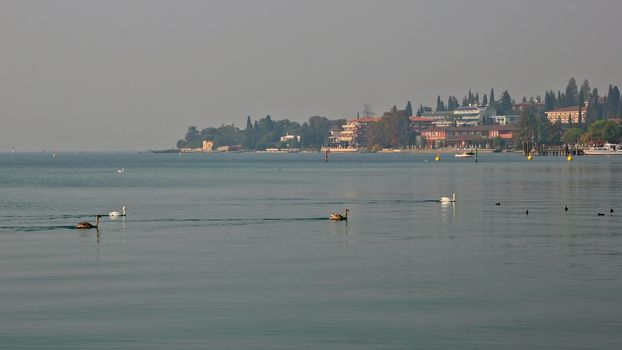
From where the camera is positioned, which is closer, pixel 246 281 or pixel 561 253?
pixel 246 281

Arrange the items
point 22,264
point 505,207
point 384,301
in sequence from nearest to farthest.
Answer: point 384,301
point 22,264
point 505,207

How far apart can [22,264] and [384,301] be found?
1929 cm

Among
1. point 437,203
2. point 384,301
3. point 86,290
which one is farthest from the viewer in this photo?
point 437,203

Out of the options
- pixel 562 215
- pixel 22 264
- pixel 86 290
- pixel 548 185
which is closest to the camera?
pixel 86 290

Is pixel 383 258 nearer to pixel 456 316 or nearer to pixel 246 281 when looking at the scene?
pixel 246 281

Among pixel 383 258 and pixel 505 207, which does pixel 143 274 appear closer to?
pixel 383 258

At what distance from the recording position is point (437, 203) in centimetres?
9844

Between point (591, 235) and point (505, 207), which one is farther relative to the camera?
point (505, 207)

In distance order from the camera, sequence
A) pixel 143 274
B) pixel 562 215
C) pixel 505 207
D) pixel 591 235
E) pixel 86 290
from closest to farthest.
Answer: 1. pixel 86 290
2. pixel 143 274
3. pixel 591 235
4. pixel 562 215
5. pixel 505 207

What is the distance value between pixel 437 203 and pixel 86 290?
197ft

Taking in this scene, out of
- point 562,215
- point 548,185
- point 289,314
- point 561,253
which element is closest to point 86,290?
point 289,314

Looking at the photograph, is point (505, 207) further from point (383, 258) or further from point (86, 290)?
point (86, 290)

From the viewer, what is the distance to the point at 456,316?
118 feet

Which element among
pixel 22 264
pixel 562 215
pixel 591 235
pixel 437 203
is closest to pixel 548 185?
pixel 437 203
